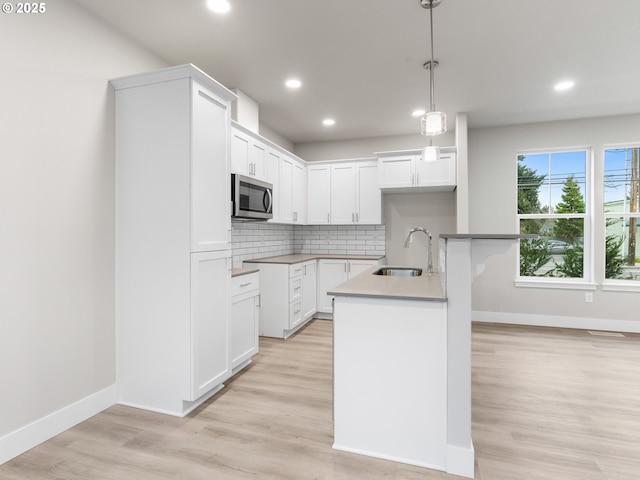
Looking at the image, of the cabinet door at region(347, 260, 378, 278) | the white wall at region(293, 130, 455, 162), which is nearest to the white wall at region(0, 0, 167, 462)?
the cabinet door at region(347, 260, 378, 278)

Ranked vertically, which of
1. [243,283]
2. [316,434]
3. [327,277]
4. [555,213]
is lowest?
[316,434]

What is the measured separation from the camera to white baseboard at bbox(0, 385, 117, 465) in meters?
1.91

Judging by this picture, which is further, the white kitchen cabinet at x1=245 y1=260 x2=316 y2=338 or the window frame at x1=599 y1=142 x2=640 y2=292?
the window frame at x1=599 y1=142 x2=640 y2=292

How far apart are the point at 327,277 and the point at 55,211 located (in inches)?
135

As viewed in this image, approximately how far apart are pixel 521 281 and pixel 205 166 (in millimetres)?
4424

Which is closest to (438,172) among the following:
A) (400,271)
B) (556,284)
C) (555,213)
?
(555,213)

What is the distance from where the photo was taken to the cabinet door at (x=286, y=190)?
15.2ft

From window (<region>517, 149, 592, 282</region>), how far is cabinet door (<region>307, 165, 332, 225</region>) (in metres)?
2.71

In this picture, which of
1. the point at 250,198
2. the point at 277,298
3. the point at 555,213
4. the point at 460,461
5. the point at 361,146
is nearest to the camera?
the point at 460,461

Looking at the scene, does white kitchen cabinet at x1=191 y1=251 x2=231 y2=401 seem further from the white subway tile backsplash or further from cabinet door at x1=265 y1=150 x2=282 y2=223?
the white subway tile backsplash

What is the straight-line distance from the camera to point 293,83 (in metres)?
3.54

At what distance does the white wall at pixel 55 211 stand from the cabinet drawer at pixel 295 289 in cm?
205

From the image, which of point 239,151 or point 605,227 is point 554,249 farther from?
point 239,151

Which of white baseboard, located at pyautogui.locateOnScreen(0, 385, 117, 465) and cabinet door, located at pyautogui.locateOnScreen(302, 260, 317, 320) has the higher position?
cabinet door, located at pyautogui.locateOnScreen(302, 260, 317, 320)
